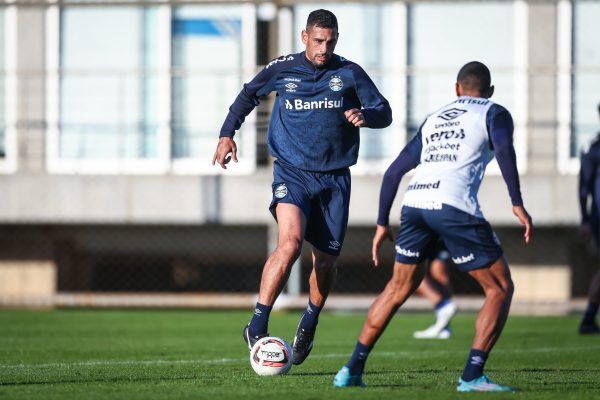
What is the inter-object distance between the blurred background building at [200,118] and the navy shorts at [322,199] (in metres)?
8.42

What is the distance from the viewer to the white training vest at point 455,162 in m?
6.38

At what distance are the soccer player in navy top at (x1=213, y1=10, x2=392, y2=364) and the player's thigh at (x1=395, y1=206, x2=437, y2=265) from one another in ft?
4.50

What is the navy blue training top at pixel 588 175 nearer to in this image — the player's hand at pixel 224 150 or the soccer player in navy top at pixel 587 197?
the soccer player in navy top at pixel 587 197

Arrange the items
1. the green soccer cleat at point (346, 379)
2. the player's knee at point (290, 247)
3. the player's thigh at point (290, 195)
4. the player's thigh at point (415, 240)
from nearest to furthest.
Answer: the player's thigh at point (415, 240)
the green soccer cleat at point (346, 379)
the player's knee at point (290, 247)
the player's thigh at point (290, 195)

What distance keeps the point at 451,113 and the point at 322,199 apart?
5.48ft

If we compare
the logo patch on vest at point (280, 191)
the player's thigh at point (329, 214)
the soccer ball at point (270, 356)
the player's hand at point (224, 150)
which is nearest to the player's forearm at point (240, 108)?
the player's hand at point (224, 150)

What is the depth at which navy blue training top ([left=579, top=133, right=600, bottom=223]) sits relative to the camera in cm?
1203

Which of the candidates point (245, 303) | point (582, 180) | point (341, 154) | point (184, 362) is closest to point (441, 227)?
point (341, 154)

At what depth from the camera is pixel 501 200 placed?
16125 mm

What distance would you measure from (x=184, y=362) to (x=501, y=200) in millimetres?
8427

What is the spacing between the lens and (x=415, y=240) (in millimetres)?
6426

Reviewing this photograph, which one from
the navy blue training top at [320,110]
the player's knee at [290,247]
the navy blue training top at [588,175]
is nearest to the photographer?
the player's knee at [290,247]

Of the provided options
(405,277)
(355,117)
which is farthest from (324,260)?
(405,277)

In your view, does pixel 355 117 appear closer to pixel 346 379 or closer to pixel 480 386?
pixel 346 379
